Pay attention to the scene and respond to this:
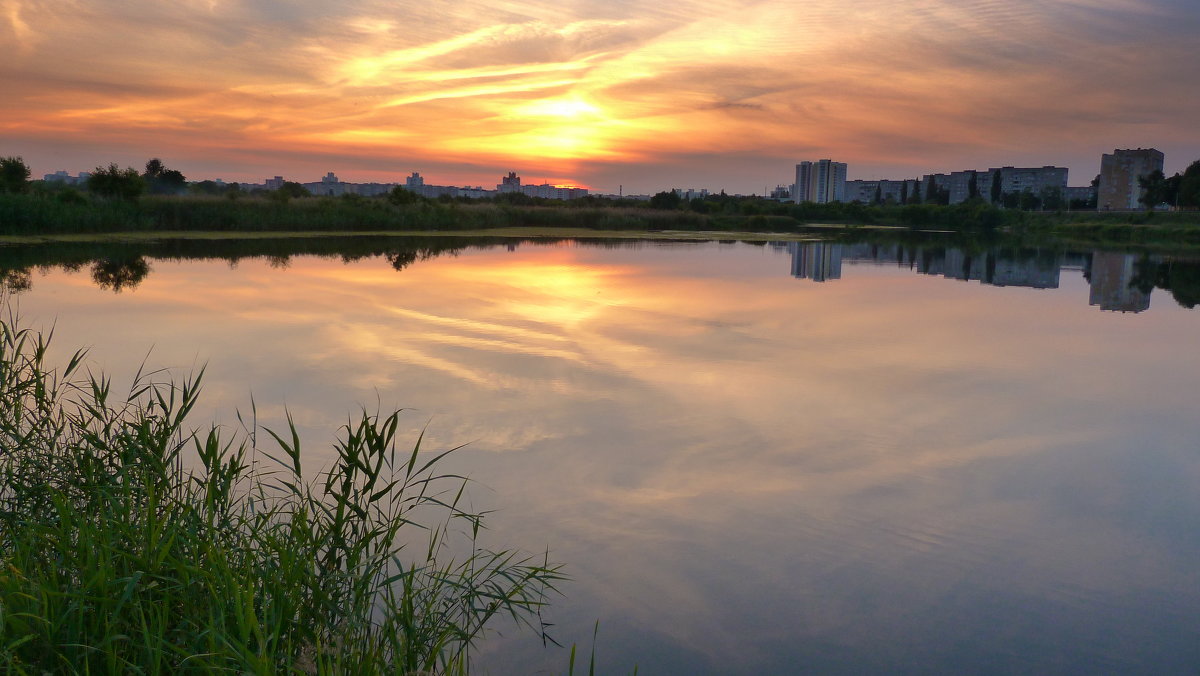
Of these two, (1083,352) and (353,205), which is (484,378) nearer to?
(1083,352)

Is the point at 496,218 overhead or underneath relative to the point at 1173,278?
overhead

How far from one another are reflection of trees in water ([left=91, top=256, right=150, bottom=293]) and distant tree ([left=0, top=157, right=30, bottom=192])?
13.0 metres

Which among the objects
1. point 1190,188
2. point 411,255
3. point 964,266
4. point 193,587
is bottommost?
point 193,587

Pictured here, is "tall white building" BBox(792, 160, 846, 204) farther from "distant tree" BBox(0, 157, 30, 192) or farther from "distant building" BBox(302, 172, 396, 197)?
"distant tree" BBox(0, 157, 30, 192)

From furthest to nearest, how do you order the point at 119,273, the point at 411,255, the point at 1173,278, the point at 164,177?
1. the point at 164,177
2. the point at 411,255
3. the point at 1173,278
4. the point at 119,273

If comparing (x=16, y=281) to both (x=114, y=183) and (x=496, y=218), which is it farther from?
(x=496, y=218)

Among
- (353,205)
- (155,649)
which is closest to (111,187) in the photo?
(353,205)

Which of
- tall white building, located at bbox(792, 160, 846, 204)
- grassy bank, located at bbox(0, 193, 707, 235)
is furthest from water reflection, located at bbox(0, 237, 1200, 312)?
tall white building, located at bbox(792, 160, 846, 204)

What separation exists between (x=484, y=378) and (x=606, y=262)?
1581 centimetres

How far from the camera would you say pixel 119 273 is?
1714 centimetres

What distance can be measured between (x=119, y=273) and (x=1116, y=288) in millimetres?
22151

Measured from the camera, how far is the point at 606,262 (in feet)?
78.7

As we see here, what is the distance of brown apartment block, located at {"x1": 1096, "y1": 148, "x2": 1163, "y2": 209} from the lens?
96938mm

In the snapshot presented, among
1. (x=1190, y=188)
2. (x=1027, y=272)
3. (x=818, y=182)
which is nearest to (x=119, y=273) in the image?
(x=1027, y=272)
